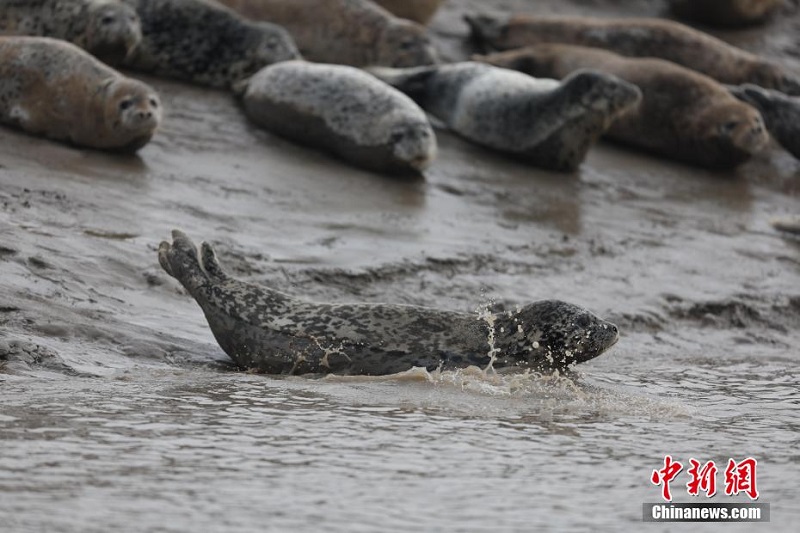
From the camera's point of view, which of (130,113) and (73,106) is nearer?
(130,113)

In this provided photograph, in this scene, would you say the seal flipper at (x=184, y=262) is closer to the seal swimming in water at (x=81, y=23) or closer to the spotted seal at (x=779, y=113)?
the seal swimming in water at (x=81, y=23)

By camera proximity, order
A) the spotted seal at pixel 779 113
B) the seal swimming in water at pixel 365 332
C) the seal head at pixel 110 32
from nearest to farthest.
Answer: the seal swimming in water at pixel 365 332
the seal head at pixel 110 32
the spotted seal at pixel 779 113

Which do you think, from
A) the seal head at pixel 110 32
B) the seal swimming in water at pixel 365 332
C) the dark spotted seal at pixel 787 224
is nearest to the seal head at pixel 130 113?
the seal head at pixel 110 32

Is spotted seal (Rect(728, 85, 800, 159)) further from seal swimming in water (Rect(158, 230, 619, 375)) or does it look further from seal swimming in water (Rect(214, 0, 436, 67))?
seal swimming in water (Rect(158, 230, 619, 375))

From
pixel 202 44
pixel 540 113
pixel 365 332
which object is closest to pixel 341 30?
pixel 202 44

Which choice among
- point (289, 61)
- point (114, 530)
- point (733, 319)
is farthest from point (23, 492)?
point (289, 61)

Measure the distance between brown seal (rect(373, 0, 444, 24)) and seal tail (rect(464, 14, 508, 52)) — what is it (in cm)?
37

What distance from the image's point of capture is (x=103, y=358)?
5.93 metres

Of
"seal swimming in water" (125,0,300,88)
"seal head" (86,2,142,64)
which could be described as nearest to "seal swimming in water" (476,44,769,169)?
"seal swimming in water" (125,0,300,88)

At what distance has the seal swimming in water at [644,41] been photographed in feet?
45.6

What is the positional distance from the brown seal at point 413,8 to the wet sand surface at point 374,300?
2861 mm

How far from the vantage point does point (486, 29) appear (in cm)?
1416

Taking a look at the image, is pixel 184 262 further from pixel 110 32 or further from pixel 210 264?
pixel 110 32

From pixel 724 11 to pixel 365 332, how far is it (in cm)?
1108
